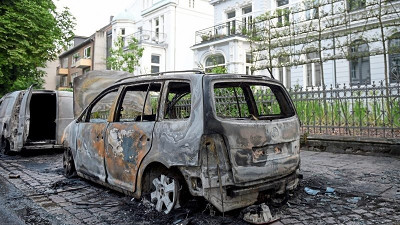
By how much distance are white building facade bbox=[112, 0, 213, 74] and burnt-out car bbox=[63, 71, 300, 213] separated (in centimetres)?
2130

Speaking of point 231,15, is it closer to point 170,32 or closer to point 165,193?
point 170,32

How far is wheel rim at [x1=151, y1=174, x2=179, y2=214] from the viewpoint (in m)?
3.60

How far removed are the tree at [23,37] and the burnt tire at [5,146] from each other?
8.03 metres

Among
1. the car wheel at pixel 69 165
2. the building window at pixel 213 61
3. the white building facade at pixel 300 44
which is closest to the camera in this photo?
the car wheel at pixel 69 165

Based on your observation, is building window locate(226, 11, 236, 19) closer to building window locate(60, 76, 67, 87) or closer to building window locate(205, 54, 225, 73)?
building window locate(205, 54, 225, 73)

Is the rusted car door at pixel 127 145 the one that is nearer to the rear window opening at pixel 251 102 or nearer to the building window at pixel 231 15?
the rear window opening at pixel 251 102

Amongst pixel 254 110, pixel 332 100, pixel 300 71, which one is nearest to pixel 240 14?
pixel 300 71

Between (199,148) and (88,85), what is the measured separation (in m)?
6.61

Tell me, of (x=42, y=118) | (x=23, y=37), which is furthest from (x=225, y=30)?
(x=42, y=118)

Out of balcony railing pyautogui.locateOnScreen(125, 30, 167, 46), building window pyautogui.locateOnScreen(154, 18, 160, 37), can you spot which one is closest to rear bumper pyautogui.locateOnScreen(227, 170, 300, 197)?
balcony railing pyautogui.locateOnScreen(125, 30, 167, 46)

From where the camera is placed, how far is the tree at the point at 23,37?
1644cm

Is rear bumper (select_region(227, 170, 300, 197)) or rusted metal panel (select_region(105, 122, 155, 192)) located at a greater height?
rusted metal panel (select_region(105, 122, 155, 192))

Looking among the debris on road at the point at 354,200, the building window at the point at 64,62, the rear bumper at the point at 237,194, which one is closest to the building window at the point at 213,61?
the debris on road at the point at 354,200

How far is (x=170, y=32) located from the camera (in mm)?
26719
